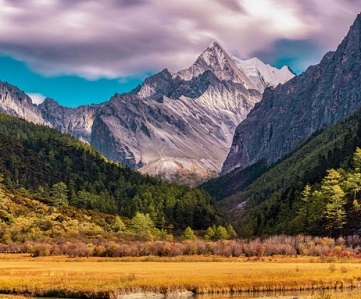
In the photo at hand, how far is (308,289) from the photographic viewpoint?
9900cm

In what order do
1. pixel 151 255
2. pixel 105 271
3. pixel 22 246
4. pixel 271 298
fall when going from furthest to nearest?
1. pixel 22 246
2. pixel 151 255
3. pixel 105 271
4. pixel 271 298

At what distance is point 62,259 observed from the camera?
152m

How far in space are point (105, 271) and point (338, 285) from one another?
44.8 metres

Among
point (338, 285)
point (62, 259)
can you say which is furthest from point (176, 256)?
point (338, 285)

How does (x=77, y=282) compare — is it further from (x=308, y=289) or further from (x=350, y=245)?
(x=350, y=245)

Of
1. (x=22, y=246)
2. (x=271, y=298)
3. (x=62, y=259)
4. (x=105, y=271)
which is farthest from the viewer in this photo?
(x=22, y=246)

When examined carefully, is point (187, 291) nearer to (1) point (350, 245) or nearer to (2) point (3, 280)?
(2) point (3, 280)

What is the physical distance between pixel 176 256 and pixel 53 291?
6846 cm

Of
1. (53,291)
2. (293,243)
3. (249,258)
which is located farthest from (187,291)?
(293,243)

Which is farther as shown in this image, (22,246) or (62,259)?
(22,246)

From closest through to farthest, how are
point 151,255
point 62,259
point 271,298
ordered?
point 271,298 < point 62,259 < point 151,255

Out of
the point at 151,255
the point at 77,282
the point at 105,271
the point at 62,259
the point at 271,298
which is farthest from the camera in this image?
the point at 151,255

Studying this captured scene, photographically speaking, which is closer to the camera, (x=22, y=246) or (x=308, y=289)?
(x=308, y=289)

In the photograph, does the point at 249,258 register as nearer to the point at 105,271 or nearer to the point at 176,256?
the point at 176,256
